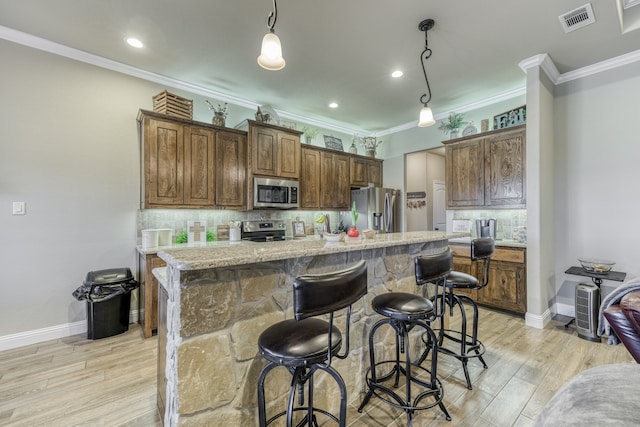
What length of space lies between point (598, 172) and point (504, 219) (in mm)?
1180

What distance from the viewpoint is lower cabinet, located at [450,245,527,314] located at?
3438 mm

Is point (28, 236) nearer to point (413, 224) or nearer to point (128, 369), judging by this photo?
point (128, 369)

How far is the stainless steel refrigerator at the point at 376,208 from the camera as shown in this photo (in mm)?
5141

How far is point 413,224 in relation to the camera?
6.00 meters

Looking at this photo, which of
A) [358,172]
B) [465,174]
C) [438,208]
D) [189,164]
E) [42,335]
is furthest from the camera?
[438,208]

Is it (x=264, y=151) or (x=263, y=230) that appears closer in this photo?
(x=264, y=151)

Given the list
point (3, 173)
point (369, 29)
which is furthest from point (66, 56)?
point (369, 29)

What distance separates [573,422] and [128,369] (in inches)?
116

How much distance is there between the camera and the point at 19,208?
109 inches

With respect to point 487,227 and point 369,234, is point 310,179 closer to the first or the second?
point 369,234

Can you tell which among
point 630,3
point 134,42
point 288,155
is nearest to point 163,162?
point 134,42

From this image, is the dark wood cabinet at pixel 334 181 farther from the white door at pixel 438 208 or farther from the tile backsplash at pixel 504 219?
the white door at pixel 438 208

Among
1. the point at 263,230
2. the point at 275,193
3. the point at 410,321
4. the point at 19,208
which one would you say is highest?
the point at 275,193

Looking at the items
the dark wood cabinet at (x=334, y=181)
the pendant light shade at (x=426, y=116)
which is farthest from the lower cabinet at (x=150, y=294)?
the pendant light shade at (x=426, y=116)
